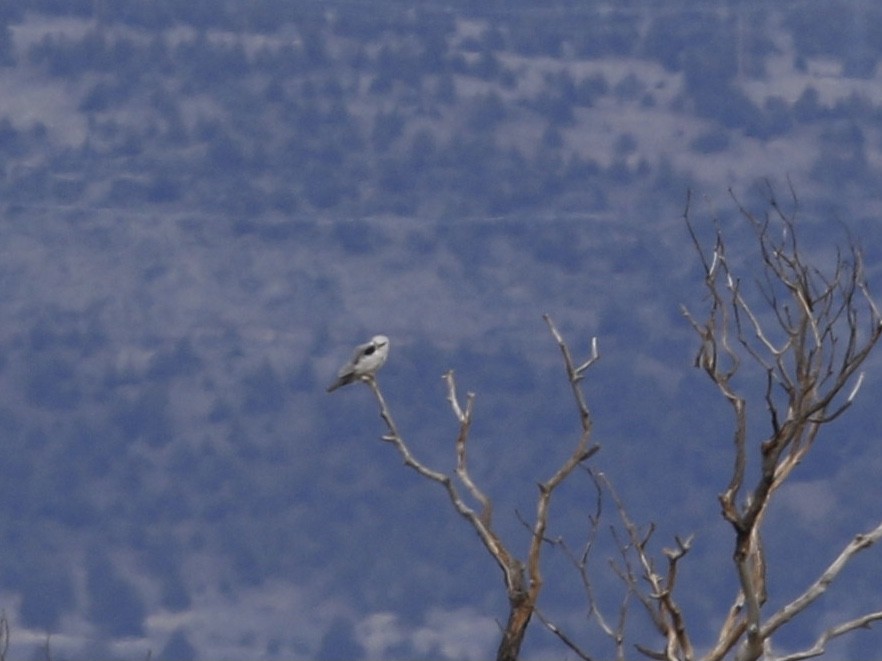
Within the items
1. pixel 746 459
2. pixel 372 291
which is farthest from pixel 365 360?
pixel 372 291

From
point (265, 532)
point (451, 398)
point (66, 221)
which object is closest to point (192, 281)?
point (66, 221)

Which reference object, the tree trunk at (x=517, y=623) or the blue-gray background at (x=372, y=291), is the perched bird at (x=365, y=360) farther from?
the blue-gray background at (x=372, y=291)

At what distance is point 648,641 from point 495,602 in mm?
5296

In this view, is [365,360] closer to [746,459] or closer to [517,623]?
[517,623]

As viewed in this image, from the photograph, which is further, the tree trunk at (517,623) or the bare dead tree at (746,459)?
the tree trunk at (517,623)

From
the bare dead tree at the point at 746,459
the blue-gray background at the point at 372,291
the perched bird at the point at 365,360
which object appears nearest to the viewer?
the bare dead tree at the point at 746,459

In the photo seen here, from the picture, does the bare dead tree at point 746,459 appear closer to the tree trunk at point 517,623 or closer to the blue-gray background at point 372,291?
the tree trunk at point 517,623

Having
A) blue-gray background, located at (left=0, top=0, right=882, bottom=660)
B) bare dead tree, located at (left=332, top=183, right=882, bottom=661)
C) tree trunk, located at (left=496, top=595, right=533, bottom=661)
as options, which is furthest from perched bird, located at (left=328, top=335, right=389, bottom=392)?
blue-gray background, located at (left=0, top=0, right=882, bottom=660)

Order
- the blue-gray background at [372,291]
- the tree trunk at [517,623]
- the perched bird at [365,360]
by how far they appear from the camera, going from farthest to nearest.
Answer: the blue-gray background at [372,291]
the perched bird at [365,360]
the tree trunk at [517,623]

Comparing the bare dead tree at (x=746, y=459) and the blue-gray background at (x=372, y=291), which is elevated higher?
the blue-gray background at (x=372, y=291)

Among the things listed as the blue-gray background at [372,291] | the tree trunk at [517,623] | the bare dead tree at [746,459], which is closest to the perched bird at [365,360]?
the bare dead tree at [746,459]

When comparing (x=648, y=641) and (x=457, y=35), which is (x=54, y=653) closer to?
(x=648, y=641)

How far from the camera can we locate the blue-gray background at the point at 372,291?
44.2 meters

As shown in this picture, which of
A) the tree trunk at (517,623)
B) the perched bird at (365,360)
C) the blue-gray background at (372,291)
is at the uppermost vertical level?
the blue-gray background at (372,291)
